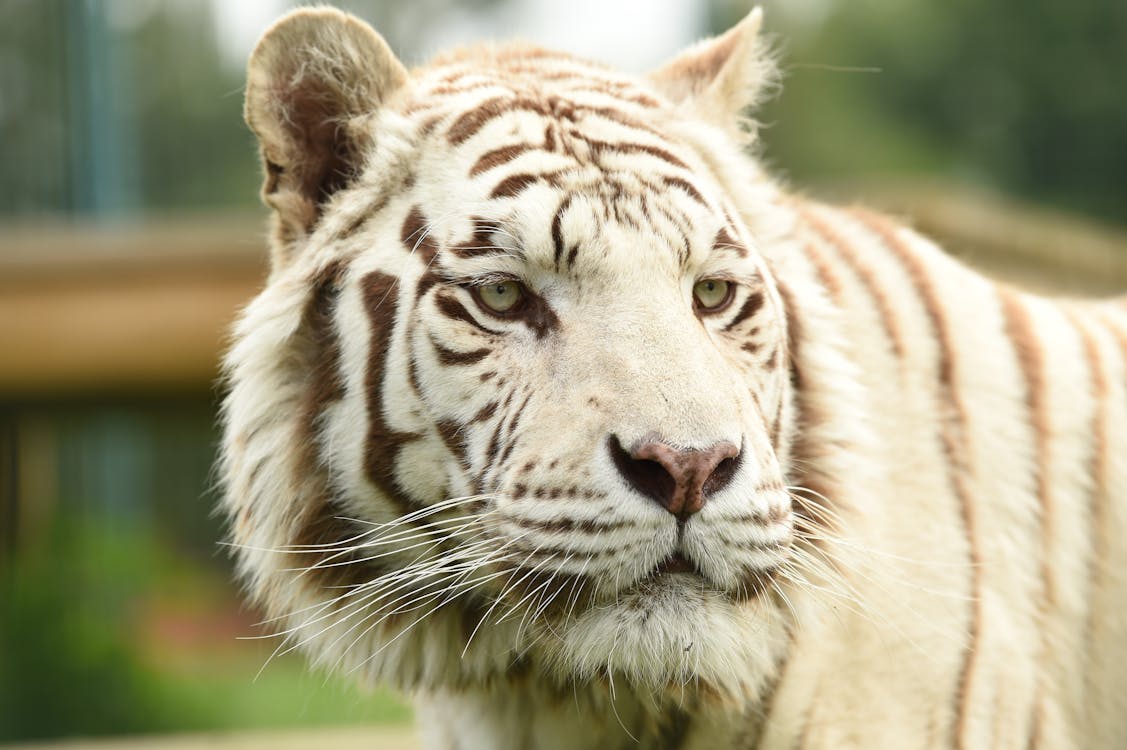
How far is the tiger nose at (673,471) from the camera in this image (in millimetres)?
1381

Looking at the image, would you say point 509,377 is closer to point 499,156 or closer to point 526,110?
point 499,156

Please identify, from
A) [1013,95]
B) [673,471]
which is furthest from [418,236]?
[1013,95]

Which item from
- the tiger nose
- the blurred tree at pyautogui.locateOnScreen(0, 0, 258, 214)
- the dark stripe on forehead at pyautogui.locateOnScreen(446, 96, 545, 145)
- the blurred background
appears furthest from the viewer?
the blurred tree at pyautogui.locateOnScreen(0, 0, 258, 214)

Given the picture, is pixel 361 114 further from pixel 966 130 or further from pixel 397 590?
pixel 966 130

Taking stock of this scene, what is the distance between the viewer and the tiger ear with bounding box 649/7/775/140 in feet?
6.43

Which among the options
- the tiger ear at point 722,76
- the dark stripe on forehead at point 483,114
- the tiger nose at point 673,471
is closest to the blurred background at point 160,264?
the tiger ear at point 722,76

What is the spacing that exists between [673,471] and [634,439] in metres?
0.06

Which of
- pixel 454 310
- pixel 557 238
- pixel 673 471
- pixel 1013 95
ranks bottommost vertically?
pixel 673 471

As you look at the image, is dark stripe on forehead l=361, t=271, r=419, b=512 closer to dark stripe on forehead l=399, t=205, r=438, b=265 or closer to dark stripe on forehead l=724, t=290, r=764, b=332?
dark stripe on forehead l=399, t=205, r=438, b=265

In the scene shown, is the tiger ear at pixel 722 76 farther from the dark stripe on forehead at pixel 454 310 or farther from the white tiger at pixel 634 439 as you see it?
the dark stripe on forehead at pixel 454 310

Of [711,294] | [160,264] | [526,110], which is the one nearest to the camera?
[711,294]

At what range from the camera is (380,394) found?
1.68m

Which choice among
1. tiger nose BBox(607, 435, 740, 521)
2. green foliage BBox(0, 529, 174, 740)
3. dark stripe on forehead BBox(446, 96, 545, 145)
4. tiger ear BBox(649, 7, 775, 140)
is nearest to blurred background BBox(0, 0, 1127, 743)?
green foliage BBox(0, 529, 174, 740)

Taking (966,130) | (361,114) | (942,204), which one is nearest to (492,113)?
(361,114)
